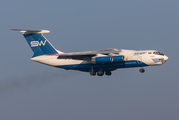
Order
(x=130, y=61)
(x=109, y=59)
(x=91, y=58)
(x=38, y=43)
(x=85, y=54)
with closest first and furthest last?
1. (x=109, y=59)
2. (x=130, y=61)
3. (x=85, y=54)
4. (x=91, y=58)
5. (x=38, y=43)

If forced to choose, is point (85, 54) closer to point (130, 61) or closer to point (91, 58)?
point (91, 58)

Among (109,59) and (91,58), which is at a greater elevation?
(91,58)

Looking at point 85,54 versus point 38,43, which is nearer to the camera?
point 85,54

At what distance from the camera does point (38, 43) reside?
94.0 feet

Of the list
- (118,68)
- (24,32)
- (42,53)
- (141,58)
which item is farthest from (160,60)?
(24,32)

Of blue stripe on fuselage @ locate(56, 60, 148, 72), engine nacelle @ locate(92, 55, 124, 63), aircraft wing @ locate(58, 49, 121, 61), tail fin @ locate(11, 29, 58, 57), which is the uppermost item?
tail fin @ locate(11, 29, 58, 57)

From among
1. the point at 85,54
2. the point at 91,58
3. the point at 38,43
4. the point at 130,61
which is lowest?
the point at 130,61

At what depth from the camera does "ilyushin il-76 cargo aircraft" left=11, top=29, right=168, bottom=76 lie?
25.9m

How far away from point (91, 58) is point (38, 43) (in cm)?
554

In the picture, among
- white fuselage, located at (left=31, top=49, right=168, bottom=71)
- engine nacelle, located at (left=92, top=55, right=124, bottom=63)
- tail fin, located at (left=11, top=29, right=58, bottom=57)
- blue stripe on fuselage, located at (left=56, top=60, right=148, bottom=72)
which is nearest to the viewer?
engine nacelle, located at (left=92, top=55, right=124, bottom=63)

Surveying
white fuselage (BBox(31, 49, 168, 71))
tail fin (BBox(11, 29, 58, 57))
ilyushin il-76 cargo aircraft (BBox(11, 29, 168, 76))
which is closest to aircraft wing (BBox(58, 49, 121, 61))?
ilyushin il-76 cargo aircraft (BBox(11, 29, 168, 76))

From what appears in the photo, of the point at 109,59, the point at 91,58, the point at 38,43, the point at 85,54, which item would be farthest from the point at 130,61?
the point at 38,43

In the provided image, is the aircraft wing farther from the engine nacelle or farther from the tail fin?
the tail fin

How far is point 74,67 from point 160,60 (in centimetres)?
777
